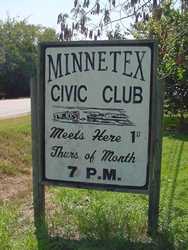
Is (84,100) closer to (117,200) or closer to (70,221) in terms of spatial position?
(70,221)

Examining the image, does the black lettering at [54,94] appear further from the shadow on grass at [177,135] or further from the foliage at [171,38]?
the shadow on grass at [177,135]

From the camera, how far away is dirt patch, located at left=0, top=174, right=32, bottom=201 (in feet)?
21.7

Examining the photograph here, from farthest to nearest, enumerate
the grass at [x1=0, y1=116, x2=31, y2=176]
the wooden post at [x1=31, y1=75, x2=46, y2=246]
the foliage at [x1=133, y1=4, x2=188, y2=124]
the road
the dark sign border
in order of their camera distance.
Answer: the road < the grass at [x1=0, y1=116, x2=31, y2=176] < the foliage at [x1=133, y1=4, x2=188, y2=124] < the wooden post at [x1=31, y1=75, x2=46, y2=246] < the dark sign border

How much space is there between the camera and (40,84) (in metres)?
4.86

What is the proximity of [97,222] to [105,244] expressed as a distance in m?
0.40

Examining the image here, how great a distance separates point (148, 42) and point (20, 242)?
2.05 m

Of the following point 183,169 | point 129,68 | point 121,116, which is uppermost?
point 129,68

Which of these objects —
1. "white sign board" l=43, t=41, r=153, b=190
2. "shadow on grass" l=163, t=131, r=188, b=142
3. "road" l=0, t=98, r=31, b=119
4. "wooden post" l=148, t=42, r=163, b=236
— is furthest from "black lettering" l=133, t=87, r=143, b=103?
"road" l=0, t=98, r=31, b=119

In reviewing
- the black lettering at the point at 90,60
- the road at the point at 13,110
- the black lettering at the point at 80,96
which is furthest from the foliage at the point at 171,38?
the road at the point at 13,110

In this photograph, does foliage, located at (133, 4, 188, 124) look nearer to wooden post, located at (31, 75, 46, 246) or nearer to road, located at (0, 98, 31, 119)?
wooden post, located at (31, 75, 46, 246)

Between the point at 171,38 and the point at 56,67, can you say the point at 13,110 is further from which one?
the point at 56,67

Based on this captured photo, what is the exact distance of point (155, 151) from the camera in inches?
181

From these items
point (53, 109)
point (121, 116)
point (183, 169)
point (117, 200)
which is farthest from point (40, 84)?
point (183, 169)

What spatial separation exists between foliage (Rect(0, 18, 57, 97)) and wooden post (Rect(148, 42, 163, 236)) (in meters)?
39.5
